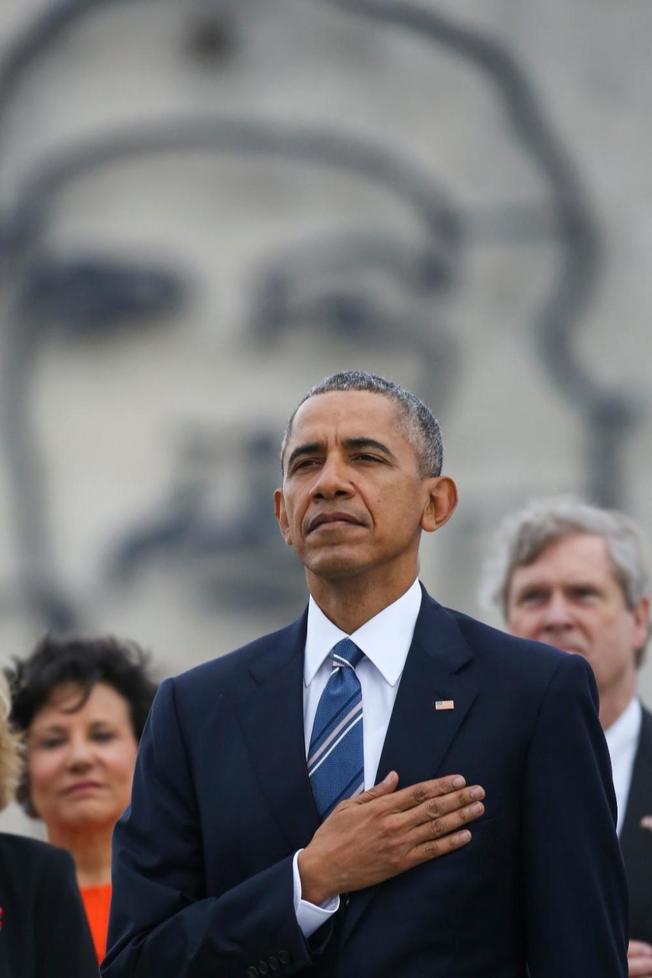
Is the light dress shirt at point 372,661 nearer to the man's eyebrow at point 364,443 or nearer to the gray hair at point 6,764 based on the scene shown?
the man's eyebrow at point 364,443

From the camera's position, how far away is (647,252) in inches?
210

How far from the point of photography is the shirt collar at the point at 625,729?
288 centimetres

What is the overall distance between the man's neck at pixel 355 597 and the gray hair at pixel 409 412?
0.14 m

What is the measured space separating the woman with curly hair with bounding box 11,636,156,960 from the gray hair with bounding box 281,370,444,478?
48.9 inches

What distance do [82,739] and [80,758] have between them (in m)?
0.05

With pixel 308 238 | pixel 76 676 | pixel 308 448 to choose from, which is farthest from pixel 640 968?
pixel 308 238

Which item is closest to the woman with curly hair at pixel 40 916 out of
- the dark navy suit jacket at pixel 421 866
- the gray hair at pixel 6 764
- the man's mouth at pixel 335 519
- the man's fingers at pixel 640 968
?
the gray hair at pixel 6 764

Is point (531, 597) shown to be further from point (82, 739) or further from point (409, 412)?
point (409, 412)

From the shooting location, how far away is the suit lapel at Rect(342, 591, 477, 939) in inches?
71.1

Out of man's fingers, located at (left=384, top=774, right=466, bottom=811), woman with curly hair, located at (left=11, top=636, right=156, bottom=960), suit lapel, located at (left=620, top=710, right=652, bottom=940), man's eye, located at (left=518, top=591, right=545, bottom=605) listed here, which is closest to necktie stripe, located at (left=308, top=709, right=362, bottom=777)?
man's fingers, located at (left=384, top=774, right=466, bottom=811)

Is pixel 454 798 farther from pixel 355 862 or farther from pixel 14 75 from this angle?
pixel 14 75

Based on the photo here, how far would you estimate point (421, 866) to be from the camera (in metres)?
1.77

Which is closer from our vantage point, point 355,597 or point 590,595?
point 355,597

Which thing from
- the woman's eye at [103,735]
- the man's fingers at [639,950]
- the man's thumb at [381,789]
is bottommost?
the man's fingers at [639,950]
